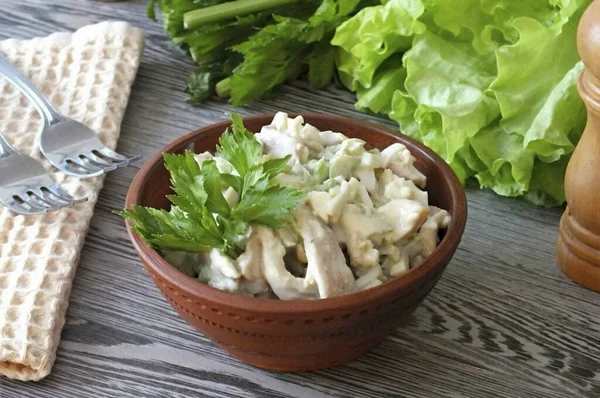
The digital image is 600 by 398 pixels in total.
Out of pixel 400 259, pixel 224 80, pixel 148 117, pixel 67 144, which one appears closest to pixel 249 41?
pixel 224 80

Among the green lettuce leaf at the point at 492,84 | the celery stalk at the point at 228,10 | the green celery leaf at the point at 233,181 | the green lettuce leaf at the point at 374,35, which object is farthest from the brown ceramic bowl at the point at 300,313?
the celery stalk at the point at 228,10

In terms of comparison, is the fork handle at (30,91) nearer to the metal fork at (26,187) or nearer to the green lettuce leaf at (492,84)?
the metal fork at (26,187)

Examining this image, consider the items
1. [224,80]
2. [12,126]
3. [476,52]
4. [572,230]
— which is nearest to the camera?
[572,230]

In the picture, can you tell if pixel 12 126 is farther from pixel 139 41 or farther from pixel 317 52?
pixel 317 52

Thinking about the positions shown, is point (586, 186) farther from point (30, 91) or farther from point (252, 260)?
point (30, 91)

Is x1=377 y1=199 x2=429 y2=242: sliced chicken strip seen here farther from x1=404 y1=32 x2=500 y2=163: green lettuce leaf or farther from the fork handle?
the fork handle

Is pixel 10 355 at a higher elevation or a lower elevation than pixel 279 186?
lower

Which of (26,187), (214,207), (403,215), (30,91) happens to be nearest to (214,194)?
(214,207)

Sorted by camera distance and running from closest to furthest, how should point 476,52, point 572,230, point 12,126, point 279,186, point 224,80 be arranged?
point 279,186 < point 572,230 < point 476,52 < point 12,126 < point 224,80
